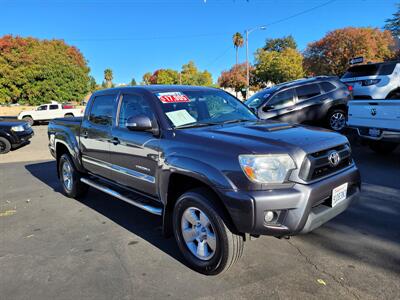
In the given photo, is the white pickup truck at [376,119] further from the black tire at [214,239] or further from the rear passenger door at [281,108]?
the black tire at [214,239]

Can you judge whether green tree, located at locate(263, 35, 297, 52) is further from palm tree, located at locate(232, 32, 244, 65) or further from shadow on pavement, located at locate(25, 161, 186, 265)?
shadow on pavement, located at locate(25, 161, 186, 265)

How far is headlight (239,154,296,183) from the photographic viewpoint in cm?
272

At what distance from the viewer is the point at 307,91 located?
9414 millimetres

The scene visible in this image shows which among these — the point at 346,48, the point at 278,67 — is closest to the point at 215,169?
the point at 346,48

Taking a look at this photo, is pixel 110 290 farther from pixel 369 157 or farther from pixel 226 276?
pixel 369 157

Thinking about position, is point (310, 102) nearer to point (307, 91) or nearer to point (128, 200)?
point (307, 91)

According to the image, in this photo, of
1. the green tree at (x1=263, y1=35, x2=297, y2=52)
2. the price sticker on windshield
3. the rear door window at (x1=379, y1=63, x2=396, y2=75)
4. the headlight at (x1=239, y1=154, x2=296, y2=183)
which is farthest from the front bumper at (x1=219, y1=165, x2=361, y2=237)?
the green tree at (x1=263, y1=35, x2=297, y2=52)

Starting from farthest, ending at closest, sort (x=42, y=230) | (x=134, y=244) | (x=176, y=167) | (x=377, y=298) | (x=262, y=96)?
(x=262, y=96)
(x=42, y=230)
(x=134, y=244)
(x=176, y=167)
(x=377, y=298)

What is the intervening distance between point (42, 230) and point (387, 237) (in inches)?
172

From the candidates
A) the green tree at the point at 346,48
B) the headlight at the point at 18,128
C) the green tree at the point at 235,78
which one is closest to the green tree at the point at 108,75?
the green tree at the point at 235,78

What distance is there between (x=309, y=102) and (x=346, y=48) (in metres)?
27.6

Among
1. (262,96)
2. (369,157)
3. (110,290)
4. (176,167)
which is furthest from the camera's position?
(262,96)

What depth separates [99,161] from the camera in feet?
15.4

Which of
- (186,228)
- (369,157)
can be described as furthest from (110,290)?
(369,157)
